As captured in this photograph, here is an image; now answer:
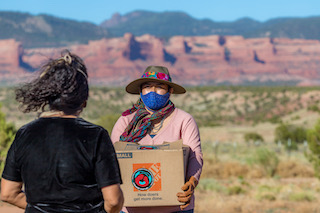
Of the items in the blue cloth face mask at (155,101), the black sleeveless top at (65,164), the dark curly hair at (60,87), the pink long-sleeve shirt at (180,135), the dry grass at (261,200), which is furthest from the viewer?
the dry grass at (261,200)

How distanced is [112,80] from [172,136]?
152423 mm

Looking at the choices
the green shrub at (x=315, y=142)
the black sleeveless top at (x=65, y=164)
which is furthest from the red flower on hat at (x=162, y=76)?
the green shrub at (x=315, y=142)

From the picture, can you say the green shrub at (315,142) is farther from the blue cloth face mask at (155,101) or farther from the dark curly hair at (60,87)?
the dark curly hair at (60,87)

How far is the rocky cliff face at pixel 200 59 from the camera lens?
531ft

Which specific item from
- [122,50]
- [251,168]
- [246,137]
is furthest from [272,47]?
[251,168]

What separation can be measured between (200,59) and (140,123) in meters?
172

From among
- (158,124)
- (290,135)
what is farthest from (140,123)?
(290,135)

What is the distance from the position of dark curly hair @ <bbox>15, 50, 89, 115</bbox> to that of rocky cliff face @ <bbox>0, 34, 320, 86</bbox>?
151880mm

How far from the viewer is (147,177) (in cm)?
332

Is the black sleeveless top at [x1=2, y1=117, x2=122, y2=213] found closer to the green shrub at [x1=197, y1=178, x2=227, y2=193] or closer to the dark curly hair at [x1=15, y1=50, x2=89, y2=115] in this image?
the dark curly hair at [x1=15, y1=50, x2=89, y2=115]

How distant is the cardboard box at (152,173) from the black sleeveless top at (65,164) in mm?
887

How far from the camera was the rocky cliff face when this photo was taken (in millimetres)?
161750

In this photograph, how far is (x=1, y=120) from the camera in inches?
546

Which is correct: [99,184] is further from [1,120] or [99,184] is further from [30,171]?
[1,120]
